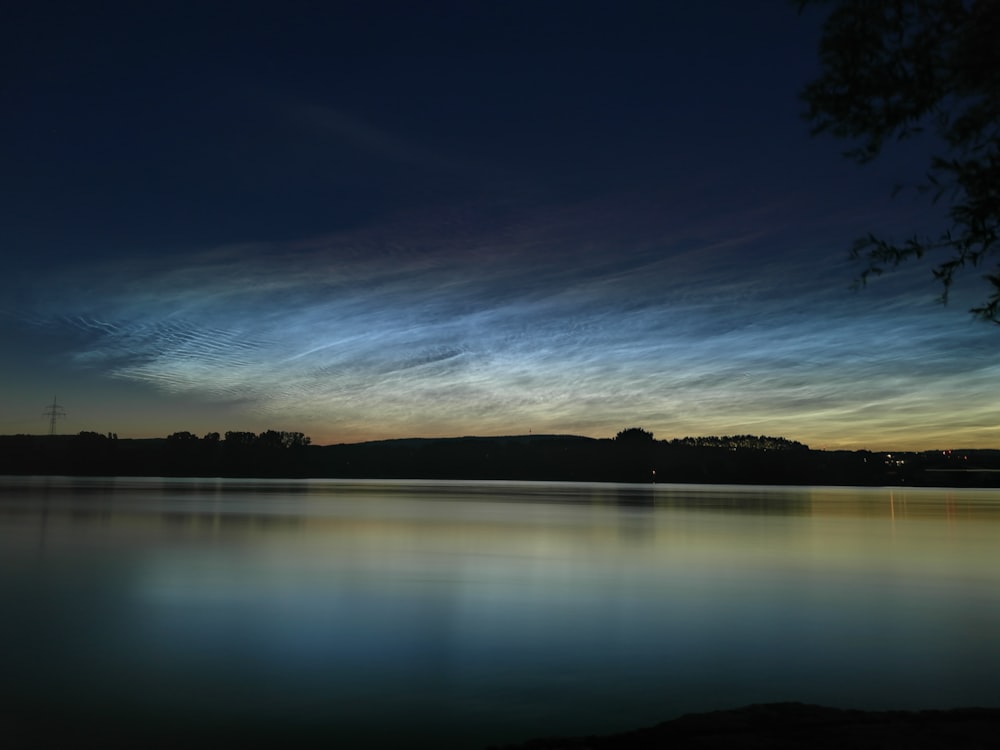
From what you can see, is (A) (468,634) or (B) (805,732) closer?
(B) (805,732)

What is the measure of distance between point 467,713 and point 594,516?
58932 mm

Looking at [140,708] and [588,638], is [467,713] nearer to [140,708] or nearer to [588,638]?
[140,708]

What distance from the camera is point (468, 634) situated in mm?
17781

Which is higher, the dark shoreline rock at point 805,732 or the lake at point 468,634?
the dark shoreline rock at point 805,732

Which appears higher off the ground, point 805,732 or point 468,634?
point 805,732

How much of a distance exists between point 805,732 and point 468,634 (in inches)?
398

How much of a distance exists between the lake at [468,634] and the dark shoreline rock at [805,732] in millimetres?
1883

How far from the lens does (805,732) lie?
8.68 metres

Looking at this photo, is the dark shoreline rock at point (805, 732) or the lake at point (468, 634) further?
the lake at point (468, 634)

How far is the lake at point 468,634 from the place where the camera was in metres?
11.8

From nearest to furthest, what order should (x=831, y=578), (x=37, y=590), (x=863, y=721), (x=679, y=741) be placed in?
1. (x=679, y=741)
2. (x=863, y=721)
3. (x=37, y=590)
4. (x=831, y=578)

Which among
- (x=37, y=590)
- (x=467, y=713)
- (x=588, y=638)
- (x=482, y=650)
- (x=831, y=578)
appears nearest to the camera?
(x=467, y=713)

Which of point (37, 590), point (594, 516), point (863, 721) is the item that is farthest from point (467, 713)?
point (594, 516)

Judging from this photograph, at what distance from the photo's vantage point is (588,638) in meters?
17.2
